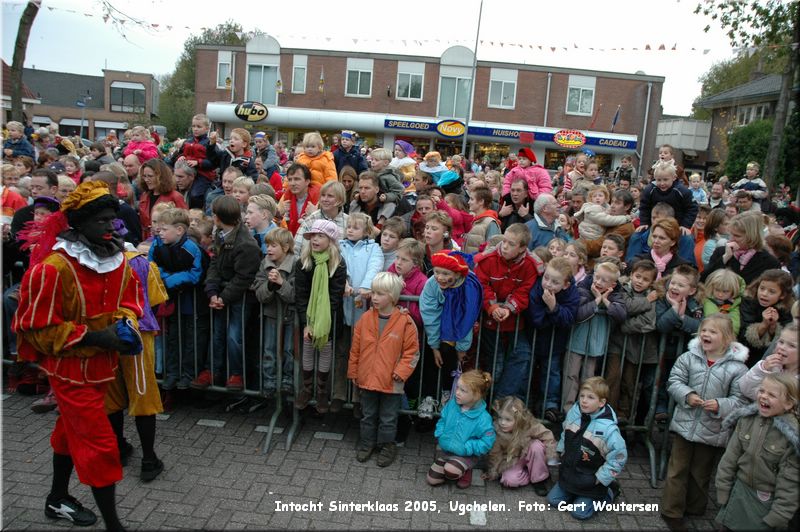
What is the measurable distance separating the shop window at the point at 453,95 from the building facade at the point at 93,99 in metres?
44.7

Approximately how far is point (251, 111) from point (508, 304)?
104 ft

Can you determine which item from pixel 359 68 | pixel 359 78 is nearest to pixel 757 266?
pixel 359 78

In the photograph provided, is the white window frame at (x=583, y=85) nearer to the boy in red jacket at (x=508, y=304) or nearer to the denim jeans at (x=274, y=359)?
the boy in red jacket at (x=508, y=304)

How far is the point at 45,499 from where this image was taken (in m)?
3.88

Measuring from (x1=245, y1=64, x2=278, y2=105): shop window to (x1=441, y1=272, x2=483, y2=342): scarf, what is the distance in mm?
34842

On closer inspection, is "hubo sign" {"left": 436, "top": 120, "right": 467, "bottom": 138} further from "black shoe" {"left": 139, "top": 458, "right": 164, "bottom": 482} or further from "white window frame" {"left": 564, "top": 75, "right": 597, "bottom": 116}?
"black shoe" {"left": 139, "top": 458, "right": 164, "bottom": 482}

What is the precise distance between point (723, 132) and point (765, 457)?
42.7 metres

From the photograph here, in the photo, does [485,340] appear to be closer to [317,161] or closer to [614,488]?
[614,488]

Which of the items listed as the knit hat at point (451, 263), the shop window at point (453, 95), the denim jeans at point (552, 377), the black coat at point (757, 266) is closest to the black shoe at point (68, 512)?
the knit hat at point (451, 263)

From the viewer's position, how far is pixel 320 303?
15.1 ft

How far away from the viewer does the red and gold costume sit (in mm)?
3309

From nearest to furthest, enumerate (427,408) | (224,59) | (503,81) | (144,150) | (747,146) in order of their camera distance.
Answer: (427,408), (144,150), (747,146), (503,81), (224,59)

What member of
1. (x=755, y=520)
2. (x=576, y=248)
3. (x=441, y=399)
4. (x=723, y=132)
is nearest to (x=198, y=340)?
(x=441, y=399)

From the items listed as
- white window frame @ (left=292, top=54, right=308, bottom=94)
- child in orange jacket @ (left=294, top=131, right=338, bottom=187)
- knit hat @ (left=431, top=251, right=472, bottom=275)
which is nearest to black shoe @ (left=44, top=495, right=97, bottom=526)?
knit hat @ (left=431, top=251, right=472, bottom=275)
